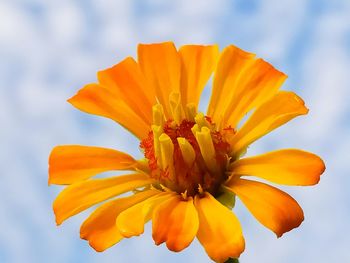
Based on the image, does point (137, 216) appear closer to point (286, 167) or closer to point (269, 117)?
point (286, 167)

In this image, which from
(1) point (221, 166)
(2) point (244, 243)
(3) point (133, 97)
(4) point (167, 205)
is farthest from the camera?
(3) point (133, 97)

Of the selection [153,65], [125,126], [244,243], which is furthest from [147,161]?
[244,243]

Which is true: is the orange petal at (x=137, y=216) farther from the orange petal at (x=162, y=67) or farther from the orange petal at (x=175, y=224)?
the orange petal at (x=162, y=67)

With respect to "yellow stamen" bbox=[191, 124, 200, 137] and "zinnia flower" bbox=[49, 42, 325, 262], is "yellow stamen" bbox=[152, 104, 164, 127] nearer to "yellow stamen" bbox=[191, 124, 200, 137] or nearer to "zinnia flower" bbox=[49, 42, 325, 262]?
"zinnia flower" bbox=[49, 42, 325, 262]

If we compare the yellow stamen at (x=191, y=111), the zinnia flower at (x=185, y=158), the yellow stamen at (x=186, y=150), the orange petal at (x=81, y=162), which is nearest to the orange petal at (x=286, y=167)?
the zinnia flower at (x=185, y=158)

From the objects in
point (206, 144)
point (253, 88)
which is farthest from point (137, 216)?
point (253, 88)

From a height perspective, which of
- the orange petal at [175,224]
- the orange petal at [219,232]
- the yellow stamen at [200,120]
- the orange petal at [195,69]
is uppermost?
the orange petal at [195,69]

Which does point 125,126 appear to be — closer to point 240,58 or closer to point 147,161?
point 147,161
